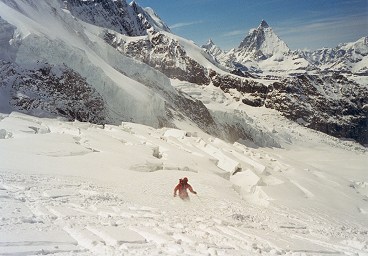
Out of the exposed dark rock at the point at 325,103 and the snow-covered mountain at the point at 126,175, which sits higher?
the exposed dark rock at the point at 325,103

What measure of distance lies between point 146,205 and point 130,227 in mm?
3926

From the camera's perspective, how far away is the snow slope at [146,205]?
31.4ft

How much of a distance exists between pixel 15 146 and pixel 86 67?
26094 millimetres

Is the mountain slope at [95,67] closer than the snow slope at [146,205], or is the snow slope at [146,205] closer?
the snow slope at [146,205]

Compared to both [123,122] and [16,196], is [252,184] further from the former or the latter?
[123,122]

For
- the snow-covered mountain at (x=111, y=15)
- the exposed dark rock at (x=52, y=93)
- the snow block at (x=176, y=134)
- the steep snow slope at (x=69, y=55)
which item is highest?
the snow-covered mountain at (x=111, y=15)

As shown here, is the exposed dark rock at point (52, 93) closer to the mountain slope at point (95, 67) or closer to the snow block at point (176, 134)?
the mountain slope at point (95, 67)

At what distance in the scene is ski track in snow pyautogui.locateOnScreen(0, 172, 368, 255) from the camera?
8.91 m

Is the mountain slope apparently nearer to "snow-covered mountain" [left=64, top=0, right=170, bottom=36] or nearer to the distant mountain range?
the distant mountain range

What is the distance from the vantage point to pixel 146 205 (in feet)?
48.7

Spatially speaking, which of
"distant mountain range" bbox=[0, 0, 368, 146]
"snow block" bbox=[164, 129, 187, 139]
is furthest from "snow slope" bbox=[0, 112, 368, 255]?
"snow block" bbox=[164, 129, 187, 139]

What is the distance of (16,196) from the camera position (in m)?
12.4

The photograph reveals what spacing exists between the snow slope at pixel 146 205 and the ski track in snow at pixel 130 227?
0.11ft

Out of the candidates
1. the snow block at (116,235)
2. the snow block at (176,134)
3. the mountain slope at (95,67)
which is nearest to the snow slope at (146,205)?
the snow block at (116,235)
